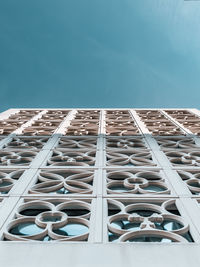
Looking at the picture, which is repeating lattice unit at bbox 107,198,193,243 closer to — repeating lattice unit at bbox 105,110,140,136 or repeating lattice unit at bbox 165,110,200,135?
repeating lattice unit at bbox 105,110,140,136

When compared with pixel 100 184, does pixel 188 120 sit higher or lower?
higher

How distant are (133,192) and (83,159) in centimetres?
350

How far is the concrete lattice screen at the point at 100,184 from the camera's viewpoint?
249 inches

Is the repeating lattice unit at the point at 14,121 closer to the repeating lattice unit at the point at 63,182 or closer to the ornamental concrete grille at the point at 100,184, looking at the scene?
the ornamental concrete grille at the point at 100,184

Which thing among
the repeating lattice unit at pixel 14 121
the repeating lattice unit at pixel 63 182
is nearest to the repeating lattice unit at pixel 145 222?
the repeating lattice unit at pixel 63 182

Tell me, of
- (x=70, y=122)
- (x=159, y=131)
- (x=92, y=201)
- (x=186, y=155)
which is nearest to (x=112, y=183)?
(x=92, y=201)

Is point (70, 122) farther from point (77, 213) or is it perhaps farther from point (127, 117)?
point (77, 213)

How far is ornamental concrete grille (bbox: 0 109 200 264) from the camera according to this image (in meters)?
6.30

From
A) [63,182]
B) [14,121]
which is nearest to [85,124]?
[14,121]

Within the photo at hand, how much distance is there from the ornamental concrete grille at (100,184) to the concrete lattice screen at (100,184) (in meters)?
0.02

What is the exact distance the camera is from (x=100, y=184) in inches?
334

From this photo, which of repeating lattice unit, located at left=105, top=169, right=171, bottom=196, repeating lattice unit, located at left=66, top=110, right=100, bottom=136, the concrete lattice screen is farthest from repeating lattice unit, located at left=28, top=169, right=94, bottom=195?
repeating lattice unit, located at left=66, top=110, right=100, bottom=136

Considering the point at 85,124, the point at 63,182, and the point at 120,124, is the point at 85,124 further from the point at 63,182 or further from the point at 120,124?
the point at 63,182

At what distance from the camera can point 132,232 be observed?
19.7 ft
